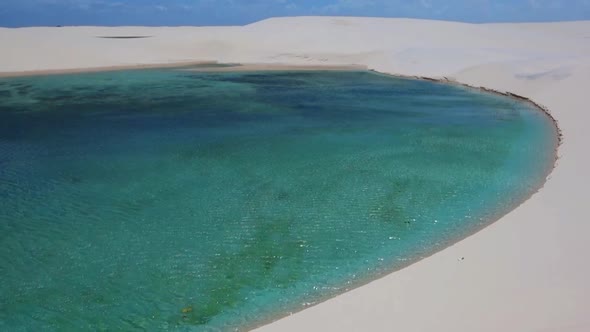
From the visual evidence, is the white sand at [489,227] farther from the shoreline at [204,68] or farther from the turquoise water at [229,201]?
the shoreline at [204,68]

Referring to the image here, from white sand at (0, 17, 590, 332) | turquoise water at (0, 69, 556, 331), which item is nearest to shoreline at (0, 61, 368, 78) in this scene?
white sand at (0, 17, 590, 332)

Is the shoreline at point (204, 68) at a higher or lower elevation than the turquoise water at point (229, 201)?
higher

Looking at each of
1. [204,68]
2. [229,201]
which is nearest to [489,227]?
[229,201]

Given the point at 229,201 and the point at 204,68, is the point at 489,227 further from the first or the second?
the point at 204,68

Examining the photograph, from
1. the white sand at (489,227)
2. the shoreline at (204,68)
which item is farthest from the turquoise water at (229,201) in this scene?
the shoreline at (204,68)

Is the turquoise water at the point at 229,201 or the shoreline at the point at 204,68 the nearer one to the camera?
the turquoise water at the point at 229,201

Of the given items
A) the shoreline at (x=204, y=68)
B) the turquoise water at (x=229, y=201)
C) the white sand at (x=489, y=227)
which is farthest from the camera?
the shoreline at (x=204, y=68)

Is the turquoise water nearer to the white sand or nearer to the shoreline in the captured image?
the white sand

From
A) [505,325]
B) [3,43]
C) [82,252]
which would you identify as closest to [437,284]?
[505,325]
